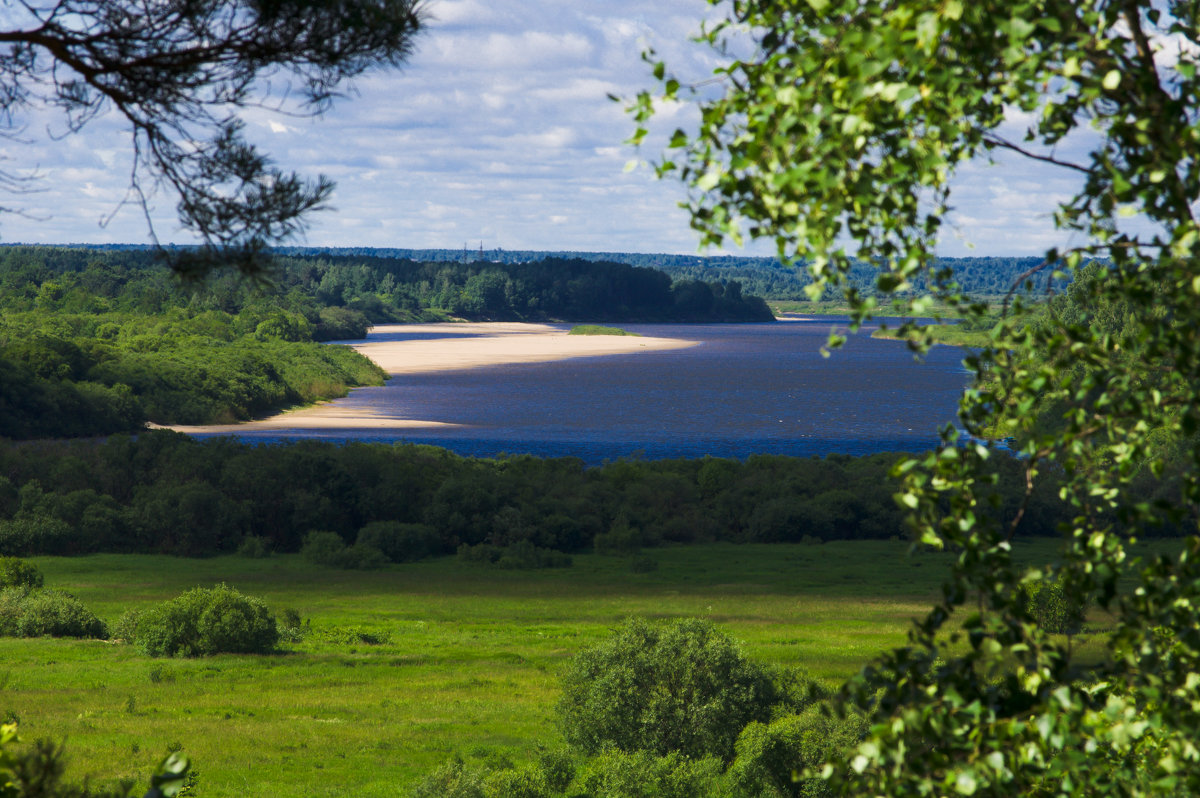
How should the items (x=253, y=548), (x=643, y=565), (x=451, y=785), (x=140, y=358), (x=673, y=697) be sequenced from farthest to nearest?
(x=140, y=358) < (x=253, y=548) < (x=643, y=565) < (x=673, y=697) < (x=451, y=785)

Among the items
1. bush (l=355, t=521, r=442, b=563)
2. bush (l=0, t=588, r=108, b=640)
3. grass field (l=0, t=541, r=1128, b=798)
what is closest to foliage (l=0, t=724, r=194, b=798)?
grass field (l=0, t=541, r=1128, b=798)

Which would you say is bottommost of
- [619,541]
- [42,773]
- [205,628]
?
[619,541]

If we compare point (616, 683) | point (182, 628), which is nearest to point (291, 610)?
point (182, 628)

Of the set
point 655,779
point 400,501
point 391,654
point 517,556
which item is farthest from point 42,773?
point 400,501

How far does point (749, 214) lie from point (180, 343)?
129m

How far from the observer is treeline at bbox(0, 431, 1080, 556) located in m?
49.9

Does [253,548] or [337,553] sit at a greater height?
[337,553]

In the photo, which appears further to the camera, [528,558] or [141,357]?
[141,357]

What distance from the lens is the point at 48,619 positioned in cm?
3322

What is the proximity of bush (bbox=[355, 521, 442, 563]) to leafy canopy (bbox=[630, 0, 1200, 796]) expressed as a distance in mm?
48107

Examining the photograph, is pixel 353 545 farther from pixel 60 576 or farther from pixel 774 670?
pixel 774 670

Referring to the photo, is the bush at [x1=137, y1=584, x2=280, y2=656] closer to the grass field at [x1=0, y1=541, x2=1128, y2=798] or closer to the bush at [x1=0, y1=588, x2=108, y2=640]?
the grass field at [x1=0, y1=541, x2=1128, y2=798]

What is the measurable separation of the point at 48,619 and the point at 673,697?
21.9 metres

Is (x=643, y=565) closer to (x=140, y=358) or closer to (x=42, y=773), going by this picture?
(x=42, y=773)
